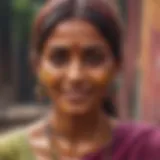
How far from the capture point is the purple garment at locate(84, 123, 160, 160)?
113 cm

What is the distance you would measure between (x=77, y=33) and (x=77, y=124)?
6.7 inches

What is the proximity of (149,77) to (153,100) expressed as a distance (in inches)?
2.8

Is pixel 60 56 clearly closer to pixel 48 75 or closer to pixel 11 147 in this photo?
pixel 48 75

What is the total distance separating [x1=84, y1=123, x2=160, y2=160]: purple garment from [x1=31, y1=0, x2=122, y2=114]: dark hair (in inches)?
5.9

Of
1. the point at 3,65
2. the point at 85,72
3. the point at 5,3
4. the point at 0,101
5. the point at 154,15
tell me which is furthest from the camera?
the point at 0,101

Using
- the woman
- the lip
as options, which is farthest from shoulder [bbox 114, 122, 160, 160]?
the lip

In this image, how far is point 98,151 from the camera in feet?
3.76

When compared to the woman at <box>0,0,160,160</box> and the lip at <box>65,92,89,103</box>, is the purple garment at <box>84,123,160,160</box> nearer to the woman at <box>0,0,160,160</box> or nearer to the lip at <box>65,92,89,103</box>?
the woman at <box>0,0,160,160</box>

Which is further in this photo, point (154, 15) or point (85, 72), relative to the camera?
point (154, 15)

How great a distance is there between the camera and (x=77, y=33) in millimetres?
1098

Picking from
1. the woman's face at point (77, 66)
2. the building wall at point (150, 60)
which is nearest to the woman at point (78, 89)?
the woman's face at point (77, 66)

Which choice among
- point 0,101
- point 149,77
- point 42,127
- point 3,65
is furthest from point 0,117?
point 42,127

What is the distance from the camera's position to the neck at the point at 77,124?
3.74 feet

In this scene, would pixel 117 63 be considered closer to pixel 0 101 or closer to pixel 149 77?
pixel 149 77
